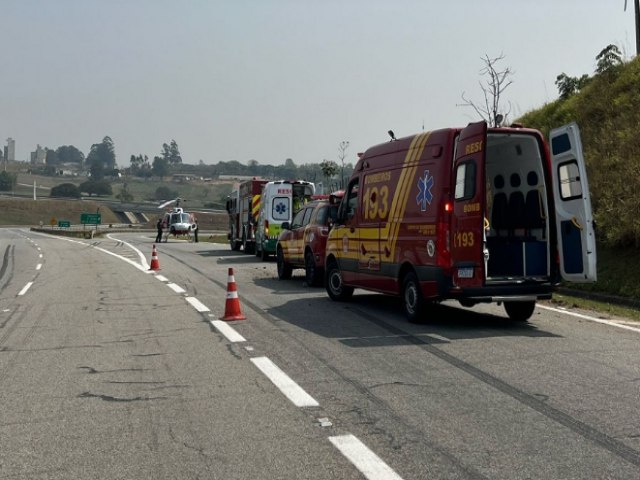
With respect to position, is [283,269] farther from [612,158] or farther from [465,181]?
[465,181]

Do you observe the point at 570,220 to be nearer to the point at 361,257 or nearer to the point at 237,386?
the point at 361,257

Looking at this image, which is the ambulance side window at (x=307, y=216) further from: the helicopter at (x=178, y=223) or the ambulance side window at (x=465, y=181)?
the helicopter at (x=178, y=223)

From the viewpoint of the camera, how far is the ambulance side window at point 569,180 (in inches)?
380

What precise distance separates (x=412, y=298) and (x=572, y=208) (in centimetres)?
249

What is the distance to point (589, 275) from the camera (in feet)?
31.3

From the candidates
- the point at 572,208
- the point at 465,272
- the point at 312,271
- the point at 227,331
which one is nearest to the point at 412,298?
the point at 465,272

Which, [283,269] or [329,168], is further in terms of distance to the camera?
[329,168]

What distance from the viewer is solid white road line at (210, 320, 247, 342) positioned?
945cm

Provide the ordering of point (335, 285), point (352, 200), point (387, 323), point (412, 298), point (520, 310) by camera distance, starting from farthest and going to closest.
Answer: point (335, 285), point (352, 200), point (520, 310), point (387, 323), point (412, 298)

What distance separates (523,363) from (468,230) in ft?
7.65

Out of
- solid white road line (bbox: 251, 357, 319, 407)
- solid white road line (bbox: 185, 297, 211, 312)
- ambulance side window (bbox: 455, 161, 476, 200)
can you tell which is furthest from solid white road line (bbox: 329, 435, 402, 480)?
solid white road line (bbox: 185, 297, 211, 312)

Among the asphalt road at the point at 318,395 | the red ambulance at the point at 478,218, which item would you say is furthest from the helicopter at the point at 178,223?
the red ambulance at the point at 478,218

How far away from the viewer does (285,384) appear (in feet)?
22.4

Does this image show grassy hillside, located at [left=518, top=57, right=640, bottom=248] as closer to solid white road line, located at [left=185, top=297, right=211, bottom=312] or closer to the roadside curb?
the roadside curb
